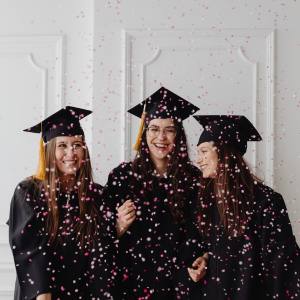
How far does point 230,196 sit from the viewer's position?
224 cm

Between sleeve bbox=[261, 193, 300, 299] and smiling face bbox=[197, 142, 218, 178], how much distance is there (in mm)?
284

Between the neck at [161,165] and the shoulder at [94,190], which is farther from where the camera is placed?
the neck at [161,165]

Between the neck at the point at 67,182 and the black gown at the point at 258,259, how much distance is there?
2.18 feet

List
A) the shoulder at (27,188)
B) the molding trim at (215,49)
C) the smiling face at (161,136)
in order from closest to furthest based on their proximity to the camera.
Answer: the shoulder at (27,188) → the smiling face at (161,136) → the molding trim at (215,49)

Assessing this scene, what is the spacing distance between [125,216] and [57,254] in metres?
0.34

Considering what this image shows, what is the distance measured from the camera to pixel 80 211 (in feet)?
7.34

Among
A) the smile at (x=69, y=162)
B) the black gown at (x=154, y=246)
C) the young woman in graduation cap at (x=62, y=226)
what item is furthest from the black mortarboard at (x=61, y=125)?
the black gown at (x=154, y=246)

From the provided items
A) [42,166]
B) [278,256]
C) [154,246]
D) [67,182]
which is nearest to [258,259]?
[278,256]

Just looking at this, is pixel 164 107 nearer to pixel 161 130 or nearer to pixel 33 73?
pixel 161 130

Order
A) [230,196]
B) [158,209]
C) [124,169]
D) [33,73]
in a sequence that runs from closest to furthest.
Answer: [230,196] → [158,209] → [124,169] → [33,73]

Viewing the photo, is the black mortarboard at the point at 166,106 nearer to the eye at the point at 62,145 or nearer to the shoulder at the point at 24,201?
the eye at the point at 62,145

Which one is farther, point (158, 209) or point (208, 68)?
point (208, 68)

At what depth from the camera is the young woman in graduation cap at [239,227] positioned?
84.7 inches

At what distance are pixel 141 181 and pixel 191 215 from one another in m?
0.28
